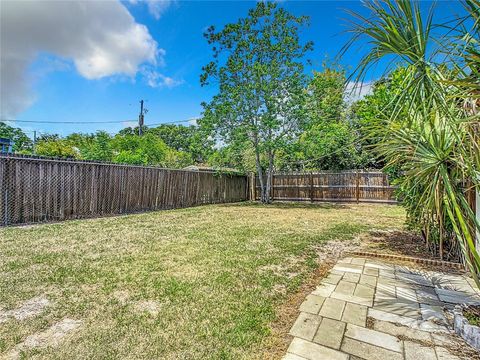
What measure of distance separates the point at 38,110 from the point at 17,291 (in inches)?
1197

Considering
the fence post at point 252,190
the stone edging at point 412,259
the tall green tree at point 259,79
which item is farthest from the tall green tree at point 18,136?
the stone edging at point 412,259

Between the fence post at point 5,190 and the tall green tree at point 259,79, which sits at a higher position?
the tall green tree at point 259,79

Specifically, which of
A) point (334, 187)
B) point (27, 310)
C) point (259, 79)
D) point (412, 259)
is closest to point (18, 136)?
point (259, 79)

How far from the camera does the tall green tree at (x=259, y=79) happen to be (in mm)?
10820

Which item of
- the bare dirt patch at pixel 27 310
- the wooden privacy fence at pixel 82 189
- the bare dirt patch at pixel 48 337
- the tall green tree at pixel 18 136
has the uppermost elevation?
the tall green tree at pixel 18 136

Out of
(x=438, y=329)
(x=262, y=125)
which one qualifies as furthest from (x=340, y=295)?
(x=262, y=125)

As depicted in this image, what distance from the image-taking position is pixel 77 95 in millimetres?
20203

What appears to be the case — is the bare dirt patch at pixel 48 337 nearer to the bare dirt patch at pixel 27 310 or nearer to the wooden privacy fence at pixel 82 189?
the bare dirt patch at pixel 27 310

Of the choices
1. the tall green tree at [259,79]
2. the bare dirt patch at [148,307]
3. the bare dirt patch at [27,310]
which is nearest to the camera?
the bare dirt patch at [27,310]

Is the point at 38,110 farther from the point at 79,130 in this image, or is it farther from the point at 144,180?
the point at 144,180

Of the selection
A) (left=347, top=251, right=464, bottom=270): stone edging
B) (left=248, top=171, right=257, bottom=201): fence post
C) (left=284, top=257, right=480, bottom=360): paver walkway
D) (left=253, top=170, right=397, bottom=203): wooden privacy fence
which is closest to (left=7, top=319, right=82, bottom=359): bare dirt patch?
(left=284, top=257, right=480, bottom=360): paver walkway

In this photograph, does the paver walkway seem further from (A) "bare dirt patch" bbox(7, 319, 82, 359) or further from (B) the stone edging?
(A) "bare dirt patch" bbox(7, 319, 82, 359)

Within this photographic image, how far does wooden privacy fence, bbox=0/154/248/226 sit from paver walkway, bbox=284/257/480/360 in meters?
6.80

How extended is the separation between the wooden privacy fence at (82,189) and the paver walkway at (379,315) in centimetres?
680
